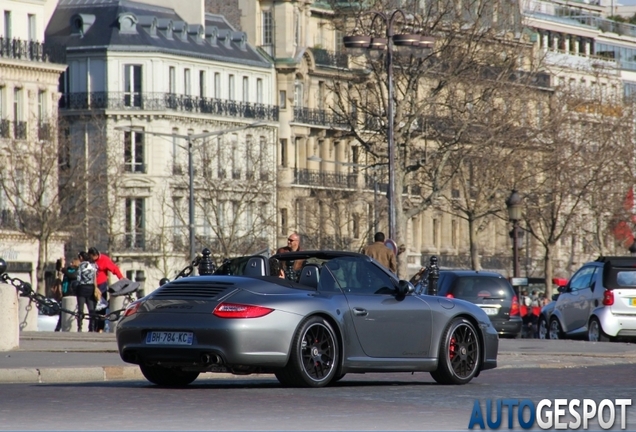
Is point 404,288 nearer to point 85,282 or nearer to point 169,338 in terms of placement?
point 169,338

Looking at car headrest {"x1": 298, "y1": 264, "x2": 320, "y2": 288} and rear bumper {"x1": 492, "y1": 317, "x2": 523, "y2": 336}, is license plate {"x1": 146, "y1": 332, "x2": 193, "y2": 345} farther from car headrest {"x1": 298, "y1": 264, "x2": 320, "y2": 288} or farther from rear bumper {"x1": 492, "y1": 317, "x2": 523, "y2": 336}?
rear bumper {"x1": 492, "y1": 317, "x2": 523, "y2": 336}

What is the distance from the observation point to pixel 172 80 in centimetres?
9750

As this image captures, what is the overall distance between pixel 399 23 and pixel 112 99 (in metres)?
38.2

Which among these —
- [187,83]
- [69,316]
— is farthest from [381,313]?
[187,83]

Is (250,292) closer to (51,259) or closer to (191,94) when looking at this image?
(51,259)

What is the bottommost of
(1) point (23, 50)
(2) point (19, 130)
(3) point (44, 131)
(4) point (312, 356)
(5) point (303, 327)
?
(4) point (312, 356)

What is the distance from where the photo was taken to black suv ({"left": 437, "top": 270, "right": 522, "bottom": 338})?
38844 millimetres

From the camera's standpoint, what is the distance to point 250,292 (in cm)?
1872

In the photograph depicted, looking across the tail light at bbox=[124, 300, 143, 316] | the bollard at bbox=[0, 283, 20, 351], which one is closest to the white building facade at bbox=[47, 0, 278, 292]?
the bollard at bbox=[0, 283, 20, 351]

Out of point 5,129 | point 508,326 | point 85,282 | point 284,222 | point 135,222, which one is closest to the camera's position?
point 85,282

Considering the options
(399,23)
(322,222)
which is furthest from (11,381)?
(322,222)

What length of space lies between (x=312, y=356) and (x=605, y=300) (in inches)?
727

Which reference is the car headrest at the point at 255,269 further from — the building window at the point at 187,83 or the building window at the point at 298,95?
the building window at the point at 298,95

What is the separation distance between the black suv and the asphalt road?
1630cm
